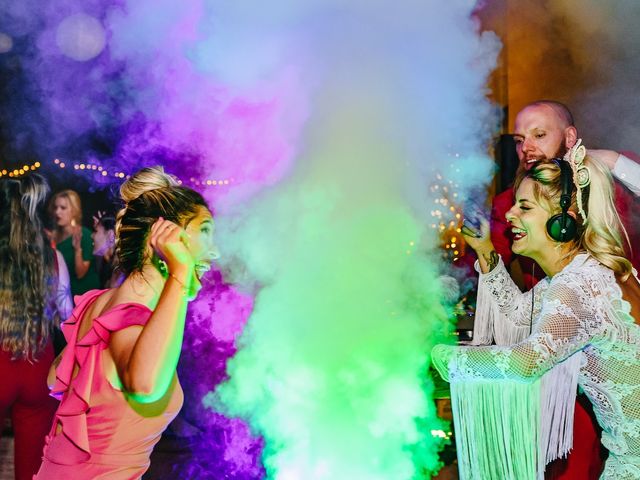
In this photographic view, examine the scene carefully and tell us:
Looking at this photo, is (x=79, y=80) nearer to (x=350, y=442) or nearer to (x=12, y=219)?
(x=12, y=219)

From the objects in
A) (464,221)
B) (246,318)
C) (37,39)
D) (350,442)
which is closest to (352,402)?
(350,442)

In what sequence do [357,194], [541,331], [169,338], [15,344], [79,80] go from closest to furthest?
[169,338] → [541,331] → [15,344] → [357,194] → [79,80]

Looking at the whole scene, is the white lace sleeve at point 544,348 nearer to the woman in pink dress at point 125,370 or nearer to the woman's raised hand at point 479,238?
the woman's raised hand at point 479,238

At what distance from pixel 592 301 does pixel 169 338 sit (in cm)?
150

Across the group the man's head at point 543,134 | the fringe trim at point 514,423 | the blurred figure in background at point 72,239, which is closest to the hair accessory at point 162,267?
the fringe trim at point 514,423

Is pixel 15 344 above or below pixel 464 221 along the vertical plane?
below

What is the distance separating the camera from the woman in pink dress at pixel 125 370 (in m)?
2.01

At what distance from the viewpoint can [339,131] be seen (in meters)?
3.38

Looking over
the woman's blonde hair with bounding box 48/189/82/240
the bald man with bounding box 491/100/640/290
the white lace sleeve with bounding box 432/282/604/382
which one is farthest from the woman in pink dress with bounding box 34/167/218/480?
the woman's blonde hair with bounding box 48/189/82/240

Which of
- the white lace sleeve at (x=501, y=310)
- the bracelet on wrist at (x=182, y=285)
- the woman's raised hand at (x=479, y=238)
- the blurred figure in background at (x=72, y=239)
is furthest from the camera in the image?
the blurred figure in background at (x=72, y=239)

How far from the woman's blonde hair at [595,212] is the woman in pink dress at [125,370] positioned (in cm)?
147

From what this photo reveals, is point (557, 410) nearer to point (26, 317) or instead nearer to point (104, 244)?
point (26, 317)

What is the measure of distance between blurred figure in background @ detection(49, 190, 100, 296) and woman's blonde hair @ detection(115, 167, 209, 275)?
2.39 m

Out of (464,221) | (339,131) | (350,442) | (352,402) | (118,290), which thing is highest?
(339,131)
